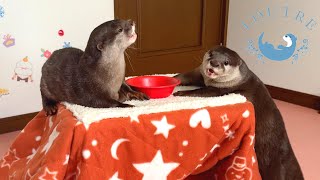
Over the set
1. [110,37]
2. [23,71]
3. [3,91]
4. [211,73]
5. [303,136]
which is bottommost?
[303,136]

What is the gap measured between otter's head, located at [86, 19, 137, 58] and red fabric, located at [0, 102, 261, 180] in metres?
0.23

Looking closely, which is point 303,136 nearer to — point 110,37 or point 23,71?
point 110,37

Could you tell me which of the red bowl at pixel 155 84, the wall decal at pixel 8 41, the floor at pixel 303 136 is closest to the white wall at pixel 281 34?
the floor at pixel 303 136

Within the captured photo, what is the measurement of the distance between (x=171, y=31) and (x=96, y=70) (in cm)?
209

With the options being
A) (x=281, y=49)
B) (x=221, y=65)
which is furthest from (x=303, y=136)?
(x=221, y=65)

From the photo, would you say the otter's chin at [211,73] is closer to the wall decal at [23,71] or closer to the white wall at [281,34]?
the wall decal at [23,71]

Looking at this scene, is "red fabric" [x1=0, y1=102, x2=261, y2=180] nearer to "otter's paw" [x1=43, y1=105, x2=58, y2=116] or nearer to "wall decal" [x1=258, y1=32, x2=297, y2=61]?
"otter's paw" [x1=43, y1=105, x2=58, y2=116]

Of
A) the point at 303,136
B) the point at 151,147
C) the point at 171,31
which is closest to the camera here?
the point at 151,147

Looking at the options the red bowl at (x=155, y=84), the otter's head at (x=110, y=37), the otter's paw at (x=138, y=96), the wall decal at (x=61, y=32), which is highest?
the otter's head at (x=110, y=37)

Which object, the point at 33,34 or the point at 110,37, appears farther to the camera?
the point at 33,34

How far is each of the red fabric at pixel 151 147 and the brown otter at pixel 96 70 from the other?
0.27ft

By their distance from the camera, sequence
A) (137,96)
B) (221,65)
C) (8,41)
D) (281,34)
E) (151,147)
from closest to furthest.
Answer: (151,147)
(137,96)
(221,65)
(8,41)
(281,34)

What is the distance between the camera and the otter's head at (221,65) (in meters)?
1.45

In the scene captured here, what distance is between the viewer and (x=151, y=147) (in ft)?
3.70
